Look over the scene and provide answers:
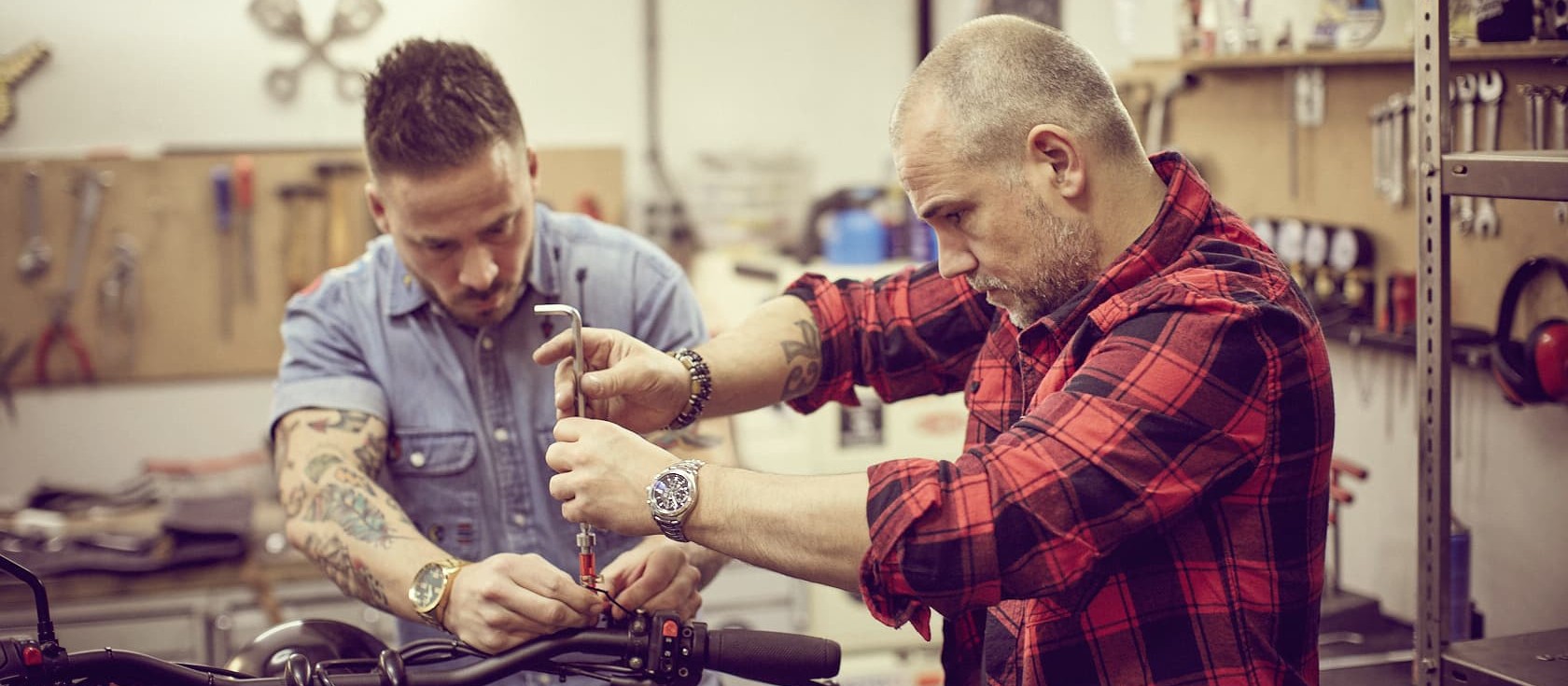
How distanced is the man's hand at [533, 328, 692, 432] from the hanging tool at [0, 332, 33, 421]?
11.4ft

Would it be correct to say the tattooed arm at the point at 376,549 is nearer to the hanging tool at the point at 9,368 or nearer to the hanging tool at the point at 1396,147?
the hanging tool at the point at 1396,147

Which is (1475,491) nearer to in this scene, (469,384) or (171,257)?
(469,384)

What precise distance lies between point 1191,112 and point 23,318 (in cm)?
375

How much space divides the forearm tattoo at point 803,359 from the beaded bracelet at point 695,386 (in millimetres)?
121

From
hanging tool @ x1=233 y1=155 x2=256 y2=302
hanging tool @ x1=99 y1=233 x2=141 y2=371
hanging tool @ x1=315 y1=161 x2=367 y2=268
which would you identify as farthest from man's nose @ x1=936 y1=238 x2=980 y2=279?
hanging tool @ x1=99 y1=233 x2=141 y2=371

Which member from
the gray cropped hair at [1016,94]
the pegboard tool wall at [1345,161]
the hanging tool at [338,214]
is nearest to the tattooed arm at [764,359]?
the gray cropped hair at [1016,94]

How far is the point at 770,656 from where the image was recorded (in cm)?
158

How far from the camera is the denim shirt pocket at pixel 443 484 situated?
2.17 meters

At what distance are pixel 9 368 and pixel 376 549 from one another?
10.6ft

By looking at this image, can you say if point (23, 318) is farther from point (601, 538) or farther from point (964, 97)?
point (964, 97)

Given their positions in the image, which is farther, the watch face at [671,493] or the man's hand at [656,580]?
the man's hand at [656,580]

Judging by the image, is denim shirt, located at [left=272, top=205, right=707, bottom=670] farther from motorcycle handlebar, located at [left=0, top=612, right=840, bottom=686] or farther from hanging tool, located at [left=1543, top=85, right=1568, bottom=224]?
hanging tool, located at [left=1543, top=85, right=1568, bottom=224]


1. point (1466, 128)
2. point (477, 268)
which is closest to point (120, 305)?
point (477, 268)

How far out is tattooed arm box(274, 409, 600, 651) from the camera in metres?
1.65
